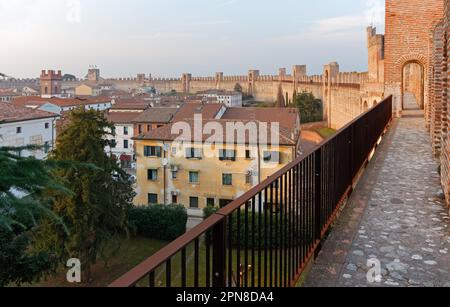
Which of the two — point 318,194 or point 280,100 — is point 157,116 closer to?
point 318,194

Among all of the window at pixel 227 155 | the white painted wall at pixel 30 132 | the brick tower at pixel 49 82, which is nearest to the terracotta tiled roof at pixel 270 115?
the window at pixel 227 155

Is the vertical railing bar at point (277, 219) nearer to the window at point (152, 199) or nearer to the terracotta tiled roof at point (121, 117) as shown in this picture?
the window at point (152, 199)

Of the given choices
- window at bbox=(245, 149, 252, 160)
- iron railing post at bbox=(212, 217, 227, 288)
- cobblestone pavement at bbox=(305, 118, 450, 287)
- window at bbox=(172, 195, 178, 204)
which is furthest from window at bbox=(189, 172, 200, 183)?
iron railing post at bbox=(212, 217, 227, 288)

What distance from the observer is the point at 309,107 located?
2371 inches

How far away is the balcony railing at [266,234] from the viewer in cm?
175

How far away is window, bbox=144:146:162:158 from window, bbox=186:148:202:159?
1.87m

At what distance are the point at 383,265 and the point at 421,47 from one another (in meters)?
15.9

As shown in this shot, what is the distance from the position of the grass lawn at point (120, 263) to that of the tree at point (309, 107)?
41.1 meters

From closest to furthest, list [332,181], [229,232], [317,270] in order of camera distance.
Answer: [229,232]
[317,270]
[332,181]

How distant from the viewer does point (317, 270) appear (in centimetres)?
363

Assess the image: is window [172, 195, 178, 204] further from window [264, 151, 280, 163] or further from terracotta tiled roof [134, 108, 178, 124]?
terracotta tiled roof [134, 108, 178, 124]

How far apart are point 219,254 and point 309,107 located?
195 ft
